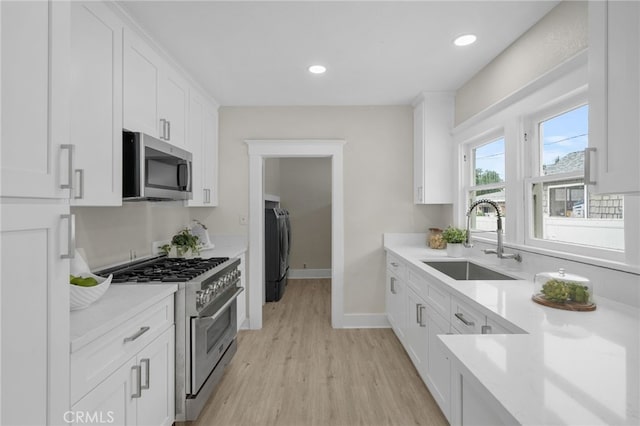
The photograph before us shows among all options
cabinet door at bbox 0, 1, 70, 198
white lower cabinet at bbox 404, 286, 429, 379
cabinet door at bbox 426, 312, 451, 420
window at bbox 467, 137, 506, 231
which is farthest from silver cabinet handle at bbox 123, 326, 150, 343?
window at bbox 467, 137, 506, 231

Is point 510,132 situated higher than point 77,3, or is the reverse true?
point 77,3

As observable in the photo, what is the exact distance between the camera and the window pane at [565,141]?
5.84 ft

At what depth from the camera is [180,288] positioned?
6.09 ft

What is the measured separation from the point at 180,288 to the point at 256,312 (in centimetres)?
179

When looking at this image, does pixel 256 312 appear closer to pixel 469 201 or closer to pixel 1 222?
pixel 469 201

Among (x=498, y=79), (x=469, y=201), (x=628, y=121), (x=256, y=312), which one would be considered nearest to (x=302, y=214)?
(x=256, y=312)

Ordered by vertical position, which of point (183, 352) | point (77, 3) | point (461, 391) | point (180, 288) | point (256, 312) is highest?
point (77, 3)

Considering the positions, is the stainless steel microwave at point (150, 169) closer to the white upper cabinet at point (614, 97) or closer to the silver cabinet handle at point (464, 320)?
the silver cabinet handle at point (464, 320)

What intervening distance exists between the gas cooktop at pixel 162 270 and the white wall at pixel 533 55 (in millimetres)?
2498

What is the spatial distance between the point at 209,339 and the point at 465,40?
267 centimetres

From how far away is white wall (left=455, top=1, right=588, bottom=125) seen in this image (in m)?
1.69

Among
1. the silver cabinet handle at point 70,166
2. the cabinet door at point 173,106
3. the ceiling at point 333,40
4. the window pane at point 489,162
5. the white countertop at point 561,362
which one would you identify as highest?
the ceiling at point 333,40

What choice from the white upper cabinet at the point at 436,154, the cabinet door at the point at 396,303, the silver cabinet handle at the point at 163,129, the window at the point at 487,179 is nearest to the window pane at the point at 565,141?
the window at the point at 487,179

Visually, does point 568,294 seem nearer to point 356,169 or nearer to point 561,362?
point 561,362
